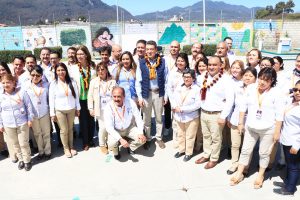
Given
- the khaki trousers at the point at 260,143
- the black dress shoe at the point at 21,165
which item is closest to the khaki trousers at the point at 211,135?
the khaki trousers at the point at 260,143

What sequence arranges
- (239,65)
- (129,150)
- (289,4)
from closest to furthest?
1. (239,65)
2. (129,150)
3. (289,4)

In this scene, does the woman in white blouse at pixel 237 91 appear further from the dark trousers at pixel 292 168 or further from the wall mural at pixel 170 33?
the wall mural at pixel 170 33

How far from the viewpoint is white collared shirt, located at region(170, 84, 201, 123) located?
443cm

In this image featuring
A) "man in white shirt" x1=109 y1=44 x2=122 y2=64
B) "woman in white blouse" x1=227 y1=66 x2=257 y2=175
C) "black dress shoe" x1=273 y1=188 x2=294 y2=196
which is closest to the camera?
"black dress shoe" x1=273 y1=188 x2=294 y2=196

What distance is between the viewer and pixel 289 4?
72.5 meters

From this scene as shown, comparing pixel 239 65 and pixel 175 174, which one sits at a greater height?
pixel 239 65

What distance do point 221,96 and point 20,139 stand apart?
3.20 metres

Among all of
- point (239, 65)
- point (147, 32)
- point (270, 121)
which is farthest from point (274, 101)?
point (147, 32)

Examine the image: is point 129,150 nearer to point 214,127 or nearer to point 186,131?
point 186,131

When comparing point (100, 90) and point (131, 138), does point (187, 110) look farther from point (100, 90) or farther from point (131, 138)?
point (100, 90)

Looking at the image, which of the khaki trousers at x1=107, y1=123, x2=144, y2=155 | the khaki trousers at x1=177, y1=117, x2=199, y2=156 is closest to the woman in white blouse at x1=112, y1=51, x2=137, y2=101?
the khaki trousers at x1=107, y1=123, x2=144, y2=155

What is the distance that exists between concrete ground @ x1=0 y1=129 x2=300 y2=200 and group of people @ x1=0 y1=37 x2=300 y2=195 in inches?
5.7

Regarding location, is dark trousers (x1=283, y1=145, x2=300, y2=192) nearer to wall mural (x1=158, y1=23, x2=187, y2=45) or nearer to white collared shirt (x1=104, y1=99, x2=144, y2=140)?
white collared shirt (x1=104, y1=99, x2=144, y2=140)

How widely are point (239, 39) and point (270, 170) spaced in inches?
802
